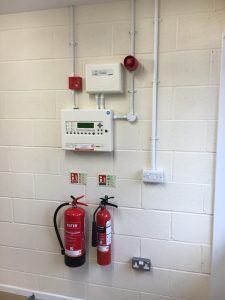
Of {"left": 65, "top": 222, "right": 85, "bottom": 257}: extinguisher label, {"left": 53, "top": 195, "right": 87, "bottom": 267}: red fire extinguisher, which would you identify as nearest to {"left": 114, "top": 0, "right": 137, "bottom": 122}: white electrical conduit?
{"left": 53, "top": 195, "right": 87, "bottom": 267}: red fire extinguisher

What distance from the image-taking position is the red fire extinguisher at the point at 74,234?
183 cm

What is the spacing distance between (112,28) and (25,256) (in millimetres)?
1808

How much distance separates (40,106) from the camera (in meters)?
1.95

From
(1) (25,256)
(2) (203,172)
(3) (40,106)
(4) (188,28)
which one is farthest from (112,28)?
(1) (25,256)

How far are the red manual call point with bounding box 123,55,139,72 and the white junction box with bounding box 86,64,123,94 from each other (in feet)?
0.17

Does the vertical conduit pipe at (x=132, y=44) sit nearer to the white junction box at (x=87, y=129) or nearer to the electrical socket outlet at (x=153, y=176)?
the white junction box at (x=87, y=129)

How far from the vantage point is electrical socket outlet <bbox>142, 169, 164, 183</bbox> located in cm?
177

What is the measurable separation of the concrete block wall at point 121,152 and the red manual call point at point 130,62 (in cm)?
8

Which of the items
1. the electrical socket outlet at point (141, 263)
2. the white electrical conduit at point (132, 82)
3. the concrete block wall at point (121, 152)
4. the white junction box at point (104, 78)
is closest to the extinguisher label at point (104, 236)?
the concrete block wall at point (121, 152)

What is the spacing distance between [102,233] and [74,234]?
19cm

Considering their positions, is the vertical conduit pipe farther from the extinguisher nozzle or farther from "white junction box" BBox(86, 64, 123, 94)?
the extinguisher nozzle

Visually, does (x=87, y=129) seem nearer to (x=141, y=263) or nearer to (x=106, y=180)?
(x=106, y=180)

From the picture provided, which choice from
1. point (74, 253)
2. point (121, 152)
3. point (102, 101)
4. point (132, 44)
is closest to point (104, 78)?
point (102, 101)

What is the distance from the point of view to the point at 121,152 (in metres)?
1.85
